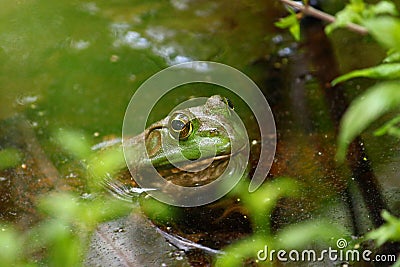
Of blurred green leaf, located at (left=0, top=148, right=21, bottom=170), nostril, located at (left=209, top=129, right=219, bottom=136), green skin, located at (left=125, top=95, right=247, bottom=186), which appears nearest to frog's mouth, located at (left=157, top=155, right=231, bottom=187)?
green skin, located at (left=125, top=95, right=247, bottom=186)

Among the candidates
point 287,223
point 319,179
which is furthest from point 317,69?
point 287,223

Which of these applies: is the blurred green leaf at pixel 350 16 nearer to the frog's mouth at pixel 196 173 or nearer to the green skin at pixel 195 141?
the green skin at pixel 195 141

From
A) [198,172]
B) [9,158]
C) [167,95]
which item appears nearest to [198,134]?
[198,172]

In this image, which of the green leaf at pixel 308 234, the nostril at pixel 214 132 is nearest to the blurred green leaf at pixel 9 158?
the nostril at pixel 214 132

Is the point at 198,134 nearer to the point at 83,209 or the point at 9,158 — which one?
the point at 83,209

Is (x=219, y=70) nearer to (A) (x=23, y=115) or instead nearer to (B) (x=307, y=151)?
(B) (x=307, y=151)

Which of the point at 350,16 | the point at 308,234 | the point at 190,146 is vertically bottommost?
the point at 308,234
